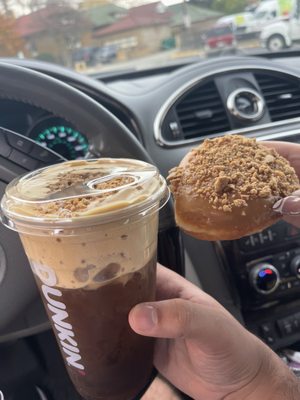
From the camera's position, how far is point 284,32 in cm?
288

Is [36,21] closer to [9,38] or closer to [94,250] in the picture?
[9,38]

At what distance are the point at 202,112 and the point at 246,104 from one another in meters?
0.20

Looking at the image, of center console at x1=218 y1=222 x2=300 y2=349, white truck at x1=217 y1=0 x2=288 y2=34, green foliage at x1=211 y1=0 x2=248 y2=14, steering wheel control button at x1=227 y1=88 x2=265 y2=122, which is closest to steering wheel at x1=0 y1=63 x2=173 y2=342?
center console at x1=218 y1=222 x2=300 y2=349

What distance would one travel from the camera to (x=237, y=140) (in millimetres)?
1243

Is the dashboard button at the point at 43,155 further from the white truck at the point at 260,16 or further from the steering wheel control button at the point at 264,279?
the white truck at the point at 260,16

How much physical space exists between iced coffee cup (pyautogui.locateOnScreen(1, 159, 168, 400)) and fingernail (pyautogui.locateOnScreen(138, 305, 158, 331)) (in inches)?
1.1

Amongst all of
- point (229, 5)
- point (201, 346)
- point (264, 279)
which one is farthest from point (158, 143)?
point (229, 5)

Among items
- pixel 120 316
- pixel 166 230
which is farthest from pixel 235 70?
pixel 120 316

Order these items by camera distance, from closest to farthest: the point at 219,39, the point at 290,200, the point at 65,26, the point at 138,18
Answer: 1. the point at 290,200
2. the point at 65,26
3. the point at 138,18
4. the point at 219,39

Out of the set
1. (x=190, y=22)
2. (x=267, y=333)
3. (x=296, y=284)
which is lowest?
(x=267, y=333)

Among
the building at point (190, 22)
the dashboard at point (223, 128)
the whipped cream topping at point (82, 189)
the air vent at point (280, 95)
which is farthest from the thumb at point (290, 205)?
the building at point (190, 22)

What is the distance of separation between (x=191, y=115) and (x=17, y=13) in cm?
86

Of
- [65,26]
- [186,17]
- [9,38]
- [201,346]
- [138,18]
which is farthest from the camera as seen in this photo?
[186,17]

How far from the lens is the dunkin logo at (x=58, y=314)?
2.64ft
